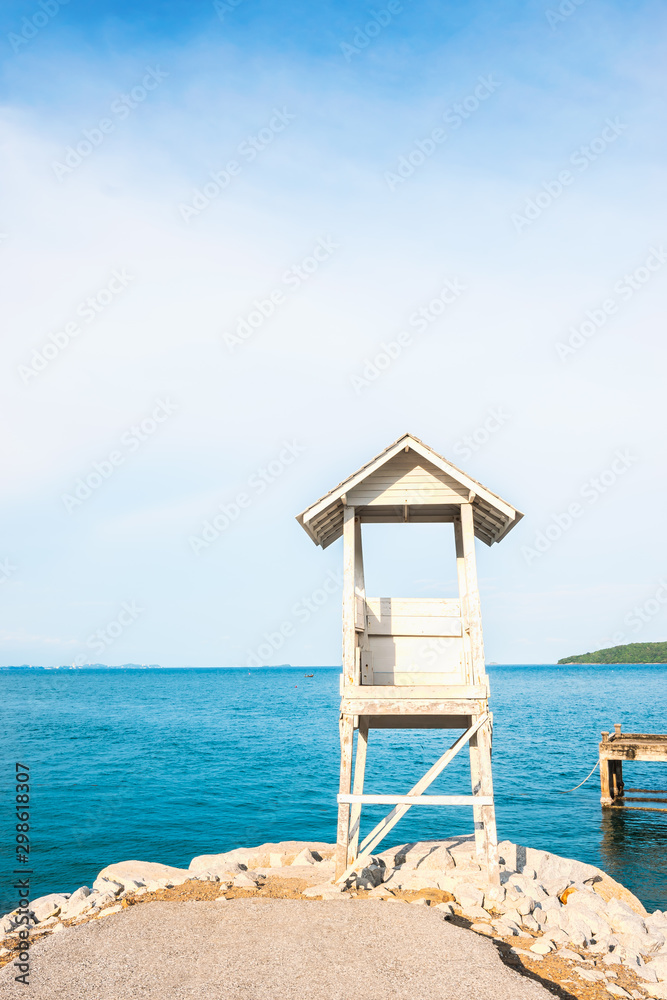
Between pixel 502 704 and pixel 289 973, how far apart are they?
328 feet

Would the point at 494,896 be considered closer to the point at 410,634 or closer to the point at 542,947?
the point at 542,947

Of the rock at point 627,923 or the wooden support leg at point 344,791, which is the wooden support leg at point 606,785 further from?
the wooden support leg at point 344,791

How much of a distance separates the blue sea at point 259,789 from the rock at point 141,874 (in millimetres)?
6750

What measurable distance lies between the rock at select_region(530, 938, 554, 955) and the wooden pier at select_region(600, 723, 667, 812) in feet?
65.4

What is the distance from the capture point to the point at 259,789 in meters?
38.8

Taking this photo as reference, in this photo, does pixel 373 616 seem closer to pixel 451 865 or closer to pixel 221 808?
pixel 451 865

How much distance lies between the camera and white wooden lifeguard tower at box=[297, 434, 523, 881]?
41.3 ft

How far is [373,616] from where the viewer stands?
14.0m

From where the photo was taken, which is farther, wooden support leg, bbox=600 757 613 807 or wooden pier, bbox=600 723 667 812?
wooden support leg, bbox=600 757 613 807

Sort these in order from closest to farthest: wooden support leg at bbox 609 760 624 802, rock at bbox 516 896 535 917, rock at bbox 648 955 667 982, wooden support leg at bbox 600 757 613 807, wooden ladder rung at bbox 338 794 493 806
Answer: rock at bbox 648 955 667 982, rock at bbox 516 896 535 917, wooden ladder rung at bbox 338 794 493 806, wooden support leg at bbox 600 757 613 807, wooden support leg at bbox 609 760 624 802

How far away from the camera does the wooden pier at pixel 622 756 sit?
91.8 ft

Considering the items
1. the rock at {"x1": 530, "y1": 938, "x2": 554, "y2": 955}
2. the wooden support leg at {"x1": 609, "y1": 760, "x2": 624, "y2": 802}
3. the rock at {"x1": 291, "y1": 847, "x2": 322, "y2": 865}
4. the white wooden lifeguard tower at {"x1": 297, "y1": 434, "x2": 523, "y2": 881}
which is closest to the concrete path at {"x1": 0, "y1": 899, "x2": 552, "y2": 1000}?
the rock at {"x1": 530, "y1": 938, "x2": 554, "y2": 955}

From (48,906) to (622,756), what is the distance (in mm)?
24045

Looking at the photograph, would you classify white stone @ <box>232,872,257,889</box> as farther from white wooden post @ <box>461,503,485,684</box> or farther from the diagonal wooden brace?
white wooden post @ <box>461,503,485,684</box>
